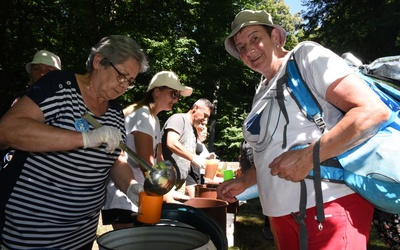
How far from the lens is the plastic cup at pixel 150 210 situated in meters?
1.55

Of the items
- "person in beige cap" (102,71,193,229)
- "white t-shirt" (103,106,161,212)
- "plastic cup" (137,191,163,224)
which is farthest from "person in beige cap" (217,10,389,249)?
"white t-shirt" (103,106,161,212)

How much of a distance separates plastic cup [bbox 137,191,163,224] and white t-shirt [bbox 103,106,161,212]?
1.02 metres

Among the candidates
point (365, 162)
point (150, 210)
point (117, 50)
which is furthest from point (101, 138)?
point (365, 162)

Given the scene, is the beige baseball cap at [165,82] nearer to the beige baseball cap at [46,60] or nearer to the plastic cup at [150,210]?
the beige baseball cap at [46,60]

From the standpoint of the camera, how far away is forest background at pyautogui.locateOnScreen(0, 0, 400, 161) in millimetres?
9867

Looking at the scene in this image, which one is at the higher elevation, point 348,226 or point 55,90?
point 55,90

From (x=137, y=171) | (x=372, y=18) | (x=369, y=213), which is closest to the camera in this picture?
(x=369, y=213)

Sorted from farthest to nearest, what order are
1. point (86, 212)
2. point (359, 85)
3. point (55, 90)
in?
point (86, 212) < point (55, 90) < point (359, 85)

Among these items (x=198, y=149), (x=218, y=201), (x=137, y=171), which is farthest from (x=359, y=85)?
(x=198, y=149)

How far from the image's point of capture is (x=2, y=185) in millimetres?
1694

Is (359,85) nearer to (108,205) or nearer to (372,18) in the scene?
(108,205)

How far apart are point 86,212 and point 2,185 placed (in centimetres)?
44

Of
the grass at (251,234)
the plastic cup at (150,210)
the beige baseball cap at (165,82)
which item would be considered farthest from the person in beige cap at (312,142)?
the grass at (251,234)

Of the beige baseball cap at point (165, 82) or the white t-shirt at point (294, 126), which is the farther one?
the beige baseball cap at point (165, 82)
